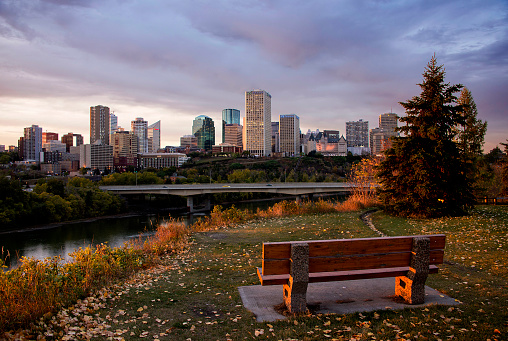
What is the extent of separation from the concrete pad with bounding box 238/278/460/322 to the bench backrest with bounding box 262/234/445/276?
23.2 inches

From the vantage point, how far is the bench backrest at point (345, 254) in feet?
15.5

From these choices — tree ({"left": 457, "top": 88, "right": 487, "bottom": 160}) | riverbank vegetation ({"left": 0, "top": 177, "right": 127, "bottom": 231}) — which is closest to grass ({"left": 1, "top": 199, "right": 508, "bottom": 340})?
tree ({"left": 457, "top": 88, "right": 487, "bottom": 160})

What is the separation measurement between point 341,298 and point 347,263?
0.86m

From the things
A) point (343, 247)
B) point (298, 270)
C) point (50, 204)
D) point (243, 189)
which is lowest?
point (50, 204)

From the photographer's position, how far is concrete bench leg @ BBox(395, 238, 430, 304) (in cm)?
509

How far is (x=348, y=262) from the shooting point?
4.93 metres

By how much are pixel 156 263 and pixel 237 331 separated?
16.0ft

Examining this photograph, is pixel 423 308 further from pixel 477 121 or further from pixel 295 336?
pixel 477 121

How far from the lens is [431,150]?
15586 millimetres

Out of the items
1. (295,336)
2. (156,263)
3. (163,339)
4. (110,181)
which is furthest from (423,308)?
(110,181)

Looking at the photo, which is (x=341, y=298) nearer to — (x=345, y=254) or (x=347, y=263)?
(x=347, y=263)

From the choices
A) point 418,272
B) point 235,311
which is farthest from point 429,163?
point 235,311

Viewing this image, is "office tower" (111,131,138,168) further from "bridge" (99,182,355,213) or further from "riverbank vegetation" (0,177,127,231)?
"riverbank vegetation" (0,177,127,231)

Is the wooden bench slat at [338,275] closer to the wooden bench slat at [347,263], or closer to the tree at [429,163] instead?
the wooden bench slat at [347,263]
